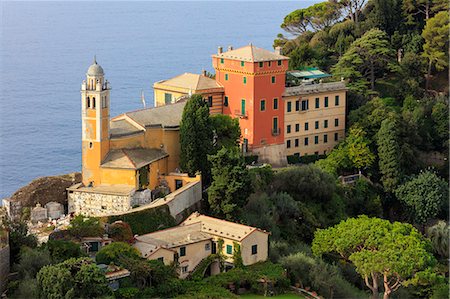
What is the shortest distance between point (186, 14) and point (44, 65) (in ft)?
175

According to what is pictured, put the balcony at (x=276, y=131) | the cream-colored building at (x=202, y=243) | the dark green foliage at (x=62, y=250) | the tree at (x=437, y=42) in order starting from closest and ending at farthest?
the dark green foliage at (x=62, y=250)
the cream-colored building at (x=202, y=243)
the balcony at (x=276, y=131)
the tree at (x=437, y=42)

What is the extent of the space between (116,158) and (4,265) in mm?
9327

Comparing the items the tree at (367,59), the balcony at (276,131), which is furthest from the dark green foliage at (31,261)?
the tree at (367,59)

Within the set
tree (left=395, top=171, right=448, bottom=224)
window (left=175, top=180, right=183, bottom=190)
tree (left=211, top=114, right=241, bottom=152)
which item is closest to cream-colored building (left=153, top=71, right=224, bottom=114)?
tree (left=211, top=114, right=241, bottom=152)

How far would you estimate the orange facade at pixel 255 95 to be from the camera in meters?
44.0

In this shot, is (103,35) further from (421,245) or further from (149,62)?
(421,245)

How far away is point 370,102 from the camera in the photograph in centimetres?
4725

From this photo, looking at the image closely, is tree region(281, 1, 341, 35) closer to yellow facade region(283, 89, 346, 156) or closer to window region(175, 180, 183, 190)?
yellow facade region(283, 89, 346, 156)

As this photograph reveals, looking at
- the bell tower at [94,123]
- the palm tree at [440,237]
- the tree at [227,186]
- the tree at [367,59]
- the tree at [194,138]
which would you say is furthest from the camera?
the tree at [367,59]

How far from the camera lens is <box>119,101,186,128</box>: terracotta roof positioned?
39531 millimetres

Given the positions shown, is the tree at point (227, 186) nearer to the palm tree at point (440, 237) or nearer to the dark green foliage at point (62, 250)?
the dark green foliage at point (62, 250)

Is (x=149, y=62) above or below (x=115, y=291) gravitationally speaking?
above

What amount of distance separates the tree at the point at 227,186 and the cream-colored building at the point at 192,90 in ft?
23.1

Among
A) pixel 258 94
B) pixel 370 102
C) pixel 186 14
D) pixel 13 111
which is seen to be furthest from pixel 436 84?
pixel 186 14
